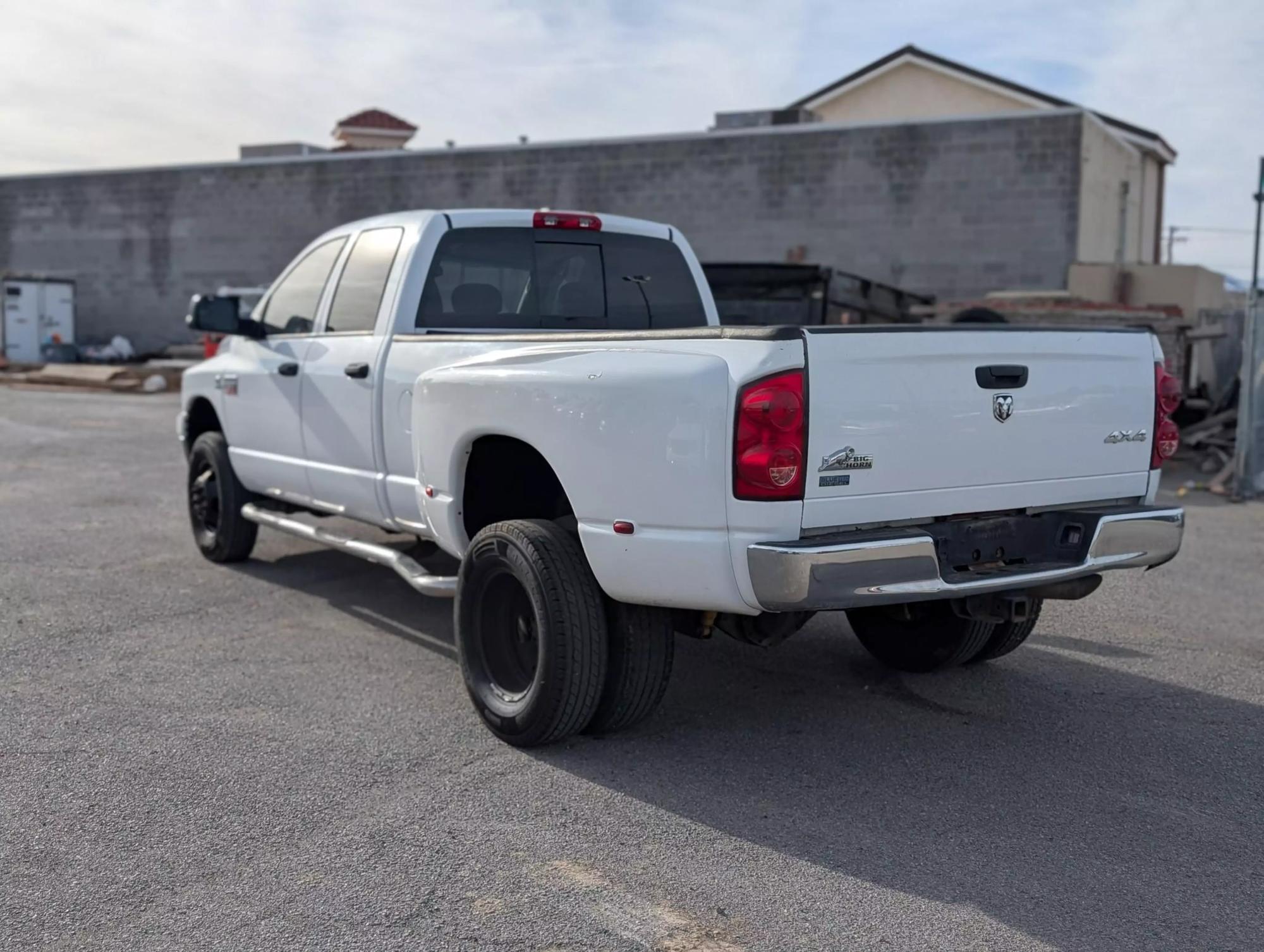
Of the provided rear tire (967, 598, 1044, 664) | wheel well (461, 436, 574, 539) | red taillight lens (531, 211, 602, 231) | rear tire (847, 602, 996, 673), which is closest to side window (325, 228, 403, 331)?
red taillight lens (531, 211, 602, 231)

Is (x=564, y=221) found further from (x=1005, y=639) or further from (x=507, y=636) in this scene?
(x=1005, y=639)

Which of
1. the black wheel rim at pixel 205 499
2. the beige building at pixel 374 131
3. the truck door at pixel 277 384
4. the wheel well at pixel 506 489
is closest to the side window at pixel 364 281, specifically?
the truck door at pixel 277 384

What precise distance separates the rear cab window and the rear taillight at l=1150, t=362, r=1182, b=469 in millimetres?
2606

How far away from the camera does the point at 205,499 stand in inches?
324

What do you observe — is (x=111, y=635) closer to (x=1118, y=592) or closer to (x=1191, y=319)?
(x=1118, y=592)

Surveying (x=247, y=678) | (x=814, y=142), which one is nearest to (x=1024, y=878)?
(x=247, y=678)

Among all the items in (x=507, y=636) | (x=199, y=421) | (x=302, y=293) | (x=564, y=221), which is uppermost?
(x=564, y=221)

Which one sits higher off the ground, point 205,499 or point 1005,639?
point 205,499

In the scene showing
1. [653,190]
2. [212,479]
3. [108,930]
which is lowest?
[108,930]

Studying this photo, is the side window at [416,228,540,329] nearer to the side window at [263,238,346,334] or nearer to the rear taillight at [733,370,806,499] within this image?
the side window at [263,238,346,334]

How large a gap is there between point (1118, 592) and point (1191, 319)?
11648 millimetres

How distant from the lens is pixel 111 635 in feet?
21.0

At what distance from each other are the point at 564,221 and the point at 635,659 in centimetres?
266

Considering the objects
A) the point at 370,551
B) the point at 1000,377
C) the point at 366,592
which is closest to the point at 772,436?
the point at 1000,377
